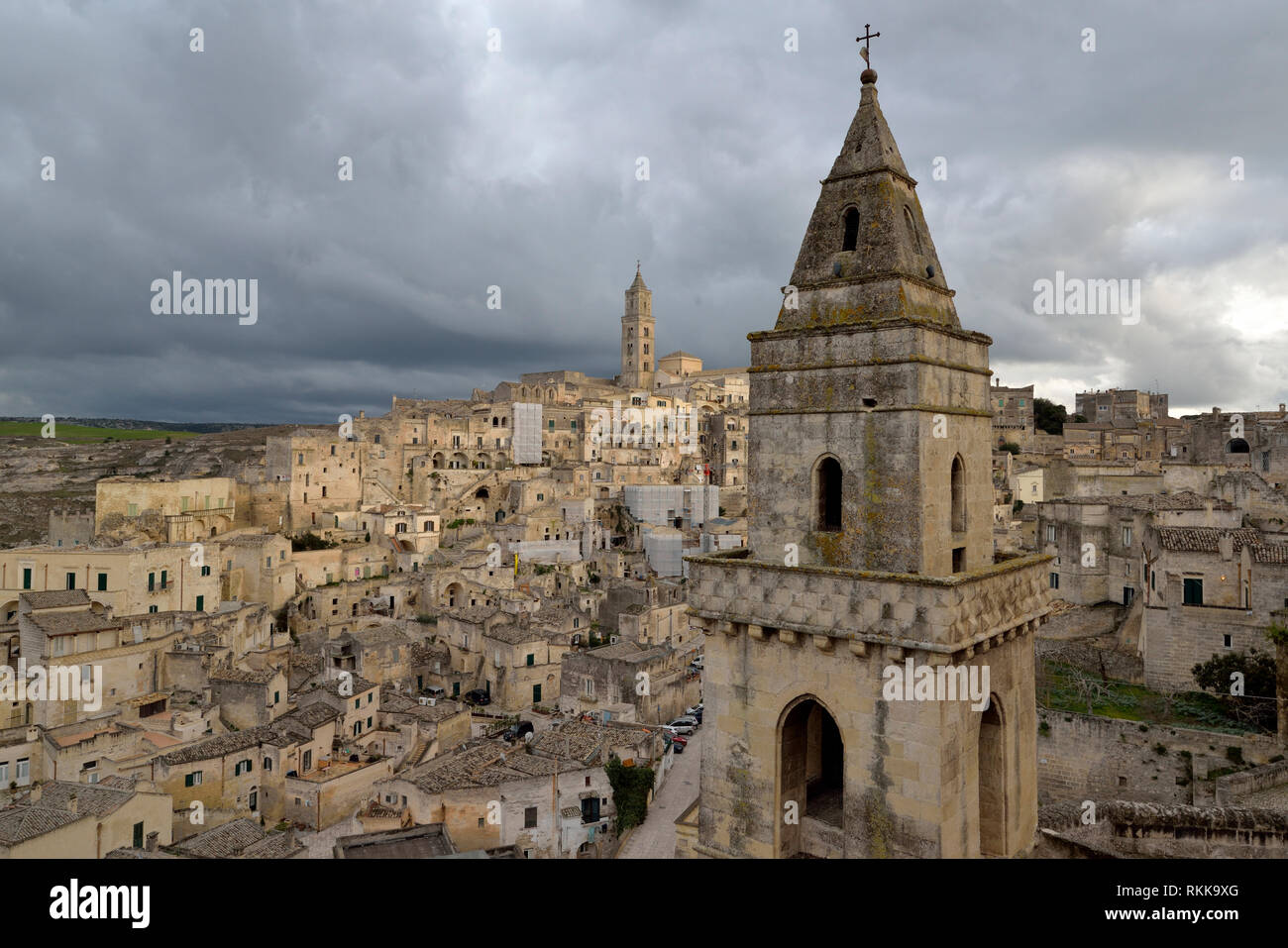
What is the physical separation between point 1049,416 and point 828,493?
87471 millimetres

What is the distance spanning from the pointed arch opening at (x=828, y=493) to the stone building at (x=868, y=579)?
0.07ft

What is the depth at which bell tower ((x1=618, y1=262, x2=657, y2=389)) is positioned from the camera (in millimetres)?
105375

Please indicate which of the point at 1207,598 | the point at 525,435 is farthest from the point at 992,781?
the point at 525,435

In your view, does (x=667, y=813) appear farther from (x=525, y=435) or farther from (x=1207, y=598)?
(x=525, y=435)

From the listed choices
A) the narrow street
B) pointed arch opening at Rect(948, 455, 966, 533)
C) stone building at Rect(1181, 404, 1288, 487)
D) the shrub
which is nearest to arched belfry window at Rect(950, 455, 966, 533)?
pointed arch opening at Rect(948, 455, 966, 533)

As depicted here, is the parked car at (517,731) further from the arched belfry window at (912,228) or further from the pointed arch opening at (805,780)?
the arched belfry window at (912,228)

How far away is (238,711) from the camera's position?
95.0ft

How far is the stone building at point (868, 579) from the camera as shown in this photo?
7.07 m

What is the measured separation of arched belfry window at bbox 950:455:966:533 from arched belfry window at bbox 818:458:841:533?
1150 mm

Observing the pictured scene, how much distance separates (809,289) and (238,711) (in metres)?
28.4

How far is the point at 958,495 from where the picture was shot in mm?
8062

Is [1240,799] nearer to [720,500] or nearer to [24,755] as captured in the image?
[24,755]

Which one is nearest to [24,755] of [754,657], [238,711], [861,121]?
[238,711]

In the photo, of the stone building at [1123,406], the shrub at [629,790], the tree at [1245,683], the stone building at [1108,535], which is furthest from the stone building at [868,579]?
the stone building at [1123,406]
